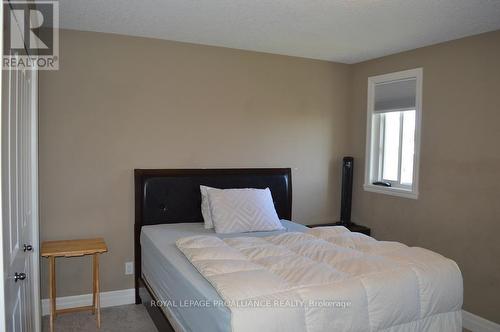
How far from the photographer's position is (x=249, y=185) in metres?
3.94

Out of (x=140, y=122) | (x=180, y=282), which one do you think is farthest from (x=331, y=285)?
(x=140, y=122)

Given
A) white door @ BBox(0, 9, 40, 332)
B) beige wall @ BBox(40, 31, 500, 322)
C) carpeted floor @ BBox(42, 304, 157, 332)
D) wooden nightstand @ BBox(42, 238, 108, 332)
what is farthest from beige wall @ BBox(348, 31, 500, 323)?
white door @ BBox(0, 9, 40, 332)

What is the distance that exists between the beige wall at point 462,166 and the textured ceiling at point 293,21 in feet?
0.67

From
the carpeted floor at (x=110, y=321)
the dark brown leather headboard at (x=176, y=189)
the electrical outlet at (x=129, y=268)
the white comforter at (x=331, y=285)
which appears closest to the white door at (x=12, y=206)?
the white comforter at (x=331, y=285)

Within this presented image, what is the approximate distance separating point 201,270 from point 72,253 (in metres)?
1.29

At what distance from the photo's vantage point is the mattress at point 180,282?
6.37 feet

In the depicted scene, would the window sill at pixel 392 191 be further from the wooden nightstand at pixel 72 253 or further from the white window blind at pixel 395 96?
the wooden nightstand at pixel 72 253

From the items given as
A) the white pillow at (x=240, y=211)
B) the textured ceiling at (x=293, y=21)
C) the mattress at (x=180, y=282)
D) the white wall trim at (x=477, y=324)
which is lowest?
the white wall trim at (x=477, y=324)

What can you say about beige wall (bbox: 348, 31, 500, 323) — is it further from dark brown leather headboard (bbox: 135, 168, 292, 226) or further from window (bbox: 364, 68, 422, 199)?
dark brown leather headboard (bbox: 135, 168, 292, 226)

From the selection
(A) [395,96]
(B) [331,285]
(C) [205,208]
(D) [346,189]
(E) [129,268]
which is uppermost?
(A) [395,96]

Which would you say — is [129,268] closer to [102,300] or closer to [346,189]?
[102,300]

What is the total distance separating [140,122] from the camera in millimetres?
3531

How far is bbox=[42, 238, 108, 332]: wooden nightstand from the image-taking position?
2.95 m

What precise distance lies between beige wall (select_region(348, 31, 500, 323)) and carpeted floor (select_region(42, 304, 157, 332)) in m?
2.53
